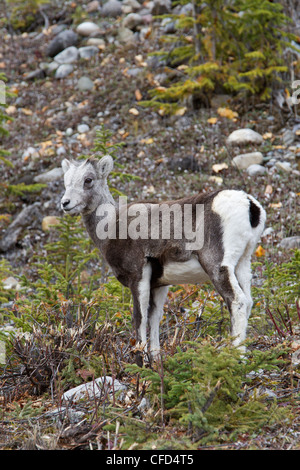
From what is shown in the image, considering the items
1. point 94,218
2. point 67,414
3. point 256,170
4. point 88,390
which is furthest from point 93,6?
point 67,414

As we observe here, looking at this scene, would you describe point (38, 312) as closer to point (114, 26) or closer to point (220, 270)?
point (220, 270)

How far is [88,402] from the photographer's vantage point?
4699mm

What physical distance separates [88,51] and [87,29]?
53.5 inches

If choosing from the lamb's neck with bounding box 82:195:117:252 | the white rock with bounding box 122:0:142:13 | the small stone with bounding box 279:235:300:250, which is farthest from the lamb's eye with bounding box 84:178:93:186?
the white rock with bounding box 122:0:142:13

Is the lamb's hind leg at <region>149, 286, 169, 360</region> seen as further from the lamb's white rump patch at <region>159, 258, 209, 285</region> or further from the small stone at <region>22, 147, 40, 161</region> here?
the small stone at <region>22, 147, 40, 161</region>

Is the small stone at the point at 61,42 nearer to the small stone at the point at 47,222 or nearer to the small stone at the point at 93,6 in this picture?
the small stone at the point at 93,6

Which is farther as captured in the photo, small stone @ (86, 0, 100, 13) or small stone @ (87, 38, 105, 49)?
small stone @ (86, 0, 100, 13)

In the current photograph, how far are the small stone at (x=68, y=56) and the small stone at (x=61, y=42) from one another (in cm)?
35

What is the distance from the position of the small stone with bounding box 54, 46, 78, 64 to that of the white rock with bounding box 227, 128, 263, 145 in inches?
337

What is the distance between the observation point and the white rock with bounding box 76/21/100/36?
66.1 ft

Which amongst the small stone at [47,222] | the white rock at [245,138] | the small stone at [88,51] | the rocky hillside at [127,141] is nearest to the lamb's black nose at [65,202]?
the rocky hillside at [127,141]

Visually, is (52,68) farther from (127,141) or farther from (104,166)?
(104,166)

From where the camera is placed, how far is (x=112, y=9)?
21.0 m

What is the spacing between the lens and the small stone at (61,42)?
65.5ft
